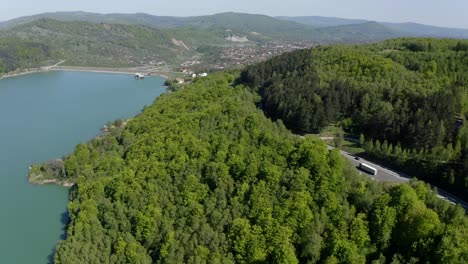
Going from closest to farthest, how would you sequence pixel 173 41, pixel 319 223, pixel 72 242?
pixel 319 223 < pixel 72 242 < pixel 173 41

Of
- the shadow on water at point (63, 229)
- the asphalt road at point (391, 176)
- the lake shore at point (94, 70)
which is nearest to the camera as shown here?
the asphalt road at point (391, 176)

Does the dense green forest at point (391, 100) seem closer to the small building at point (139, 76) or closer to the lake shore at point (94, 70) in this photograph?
the small building at point (139, 76)

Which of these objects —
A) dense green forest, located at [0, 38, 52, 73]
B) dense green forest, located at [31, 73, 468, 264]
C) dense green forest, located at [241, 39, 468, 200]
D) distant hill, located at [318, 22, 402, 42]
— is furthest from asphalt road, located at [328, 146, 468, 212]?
distant hill, located at [318, 22, 402, 42]

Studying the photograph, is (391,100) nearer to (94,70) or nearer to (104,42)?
(94,70)

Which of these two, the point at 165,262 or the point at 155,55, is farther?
the point at 155,55

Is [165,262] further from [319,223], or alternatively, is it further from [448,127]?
[448,127]

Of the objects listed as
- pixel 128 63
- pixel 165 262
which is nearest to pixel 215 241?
pixel 165 262

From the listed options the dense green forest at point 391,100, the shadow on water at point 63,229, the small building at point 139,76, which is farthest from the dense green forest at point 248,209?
the small building at point 139,76
